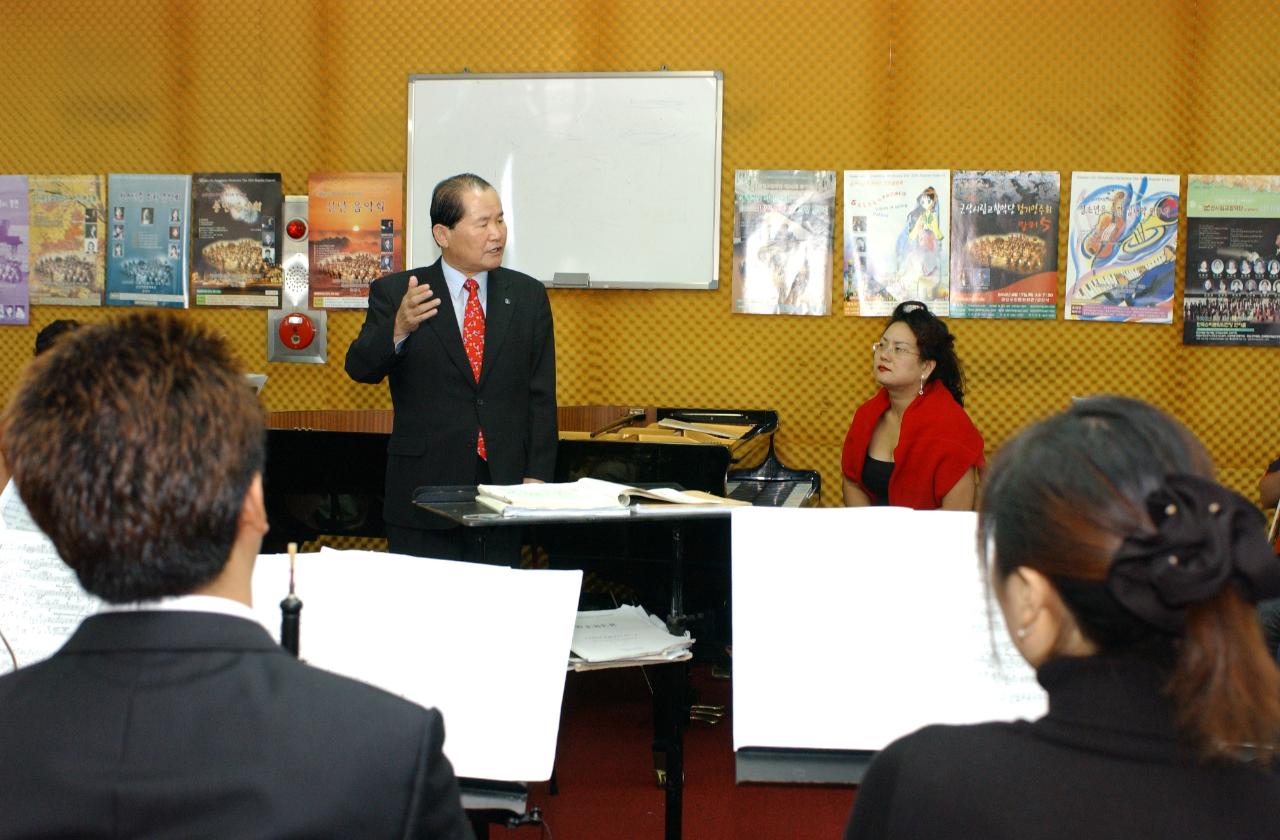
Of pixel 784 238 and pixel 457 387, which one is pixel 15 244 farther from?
pixel 784 238

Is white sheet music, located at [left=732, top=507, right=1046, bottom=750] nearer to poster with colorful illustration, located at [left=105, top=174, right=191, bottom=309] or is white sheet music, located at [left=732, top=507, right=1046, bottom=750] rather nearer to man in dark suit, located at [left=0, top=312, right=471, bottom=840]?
man in dark suit, located at [left=0, top=312, right=471, bottom=840]

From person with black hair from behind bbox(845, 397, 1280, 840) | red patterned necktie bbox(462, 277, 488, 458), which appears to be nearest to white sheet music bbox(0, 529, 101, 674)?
person with black hair from behind bbox(845, 397, 1280, 840)

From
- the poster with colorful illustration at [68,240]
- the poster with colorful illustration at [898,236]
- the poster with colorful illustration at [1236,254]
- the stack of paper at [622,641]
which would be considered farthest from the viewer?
the poster with colorful illustration at [68,240]

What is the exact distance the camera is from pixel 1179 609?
1092 mm

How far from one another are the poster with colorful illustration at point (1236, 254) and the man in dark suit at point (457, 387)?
3.11 metres

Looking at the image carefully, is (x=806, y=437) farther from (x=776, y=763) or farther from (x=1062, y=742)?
(x=1062, y=742)

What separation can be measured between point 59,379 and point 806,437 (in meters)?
4.57

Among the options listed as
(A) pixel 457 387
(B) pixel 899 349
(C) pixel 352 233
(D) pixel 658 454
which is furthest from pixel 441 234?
(B) pixel 899 349

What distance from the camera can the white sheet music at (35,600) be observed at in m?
1.95

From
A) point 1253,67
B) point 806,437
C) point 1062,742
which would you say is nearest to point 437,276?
point 806,437

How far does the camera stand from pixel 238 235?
572 cm

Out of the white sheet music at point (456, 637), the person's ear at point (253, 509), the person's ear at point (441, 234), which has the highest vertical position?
the person's ear at point (441, 234)

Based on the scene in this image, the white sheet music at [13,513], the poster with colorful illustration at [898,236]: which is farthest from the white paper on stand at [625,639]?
the poster with colorful illustration at [898,236]

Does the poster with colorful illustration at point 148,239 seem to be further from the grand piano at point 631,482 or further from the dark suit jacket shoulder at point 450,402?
the dark suit jacket shoulder at point 450,402
